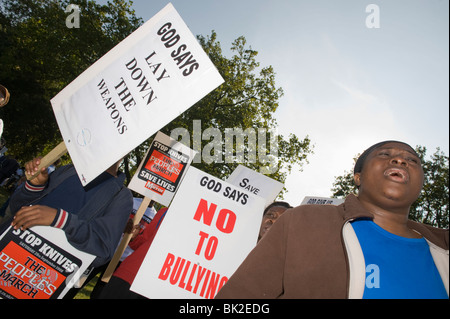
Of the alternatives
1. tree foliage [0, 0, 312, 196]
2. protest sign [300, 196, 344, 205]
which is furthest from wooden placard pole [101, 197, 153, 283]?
tree foliage [0, 0, 312, 196]

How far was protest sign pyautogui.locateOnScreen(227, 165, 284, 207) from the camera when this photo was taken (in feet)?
17.6

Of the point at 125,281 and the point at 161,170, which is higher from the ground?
the point at 161,170

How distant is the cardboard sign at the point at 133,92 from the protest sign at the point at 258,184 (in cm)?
355

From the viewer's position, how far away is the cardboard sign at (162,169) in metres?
4.25

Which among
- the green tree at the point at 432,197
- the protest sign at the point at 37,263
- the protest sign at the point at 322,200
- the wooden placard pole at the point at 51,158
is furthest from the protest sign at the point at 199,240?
the green tree at the point at 432,197

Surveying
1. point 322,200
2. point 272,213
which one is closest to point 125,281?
point 272,213

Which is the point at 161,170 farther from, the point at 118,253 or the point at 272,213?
the point at 272,213

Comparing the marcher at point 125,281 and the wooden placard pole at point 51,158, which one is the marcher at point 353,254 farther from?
the marcher at point 125,281

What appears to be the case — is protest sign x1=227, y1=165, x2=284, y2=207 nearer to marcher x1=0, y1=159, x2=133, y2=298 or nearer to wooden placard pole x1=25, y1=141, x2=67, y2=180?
marcher x1=0, y1=159, x2=133, y2=298

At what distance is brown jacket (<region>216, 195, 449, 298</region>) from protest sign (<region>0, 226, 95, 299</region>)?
152 centimetres

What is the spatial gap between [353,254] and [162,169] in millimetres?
3628

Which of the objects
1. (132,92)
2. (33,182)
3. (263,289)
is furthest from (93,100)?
(263,289)

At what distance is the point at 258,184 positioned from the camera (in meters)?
5.45
